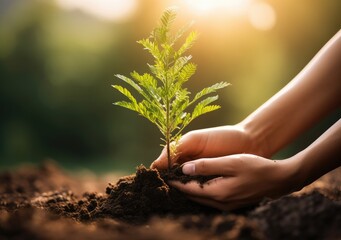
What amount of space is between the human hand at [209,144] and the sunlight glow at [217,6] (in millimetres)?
9403

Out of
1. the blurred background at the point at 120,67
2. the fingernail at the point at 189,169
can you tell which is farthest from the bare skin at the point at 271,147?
the blurred background at the point at 120,67

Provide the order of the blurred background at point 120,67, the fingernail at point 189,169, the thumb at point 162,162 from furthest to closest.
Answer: the blurred background at point 120,67, the thumb at point 162,162, the fingernail at point 189,169

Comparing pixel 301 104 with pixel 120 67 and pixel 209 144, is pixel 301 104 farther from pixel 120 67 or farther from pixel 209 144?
pixel 120 67

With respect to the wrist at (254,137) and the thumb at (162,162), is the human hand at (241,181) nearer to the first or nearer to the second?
the thumb at (162,162)

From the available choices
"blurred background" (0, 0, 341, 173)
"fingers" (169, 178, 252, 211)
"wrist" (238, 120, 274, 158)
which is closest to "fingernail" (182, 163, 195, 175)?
"fingers" (169, 178, 252, 211)

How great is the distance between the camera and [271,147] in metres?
4.19

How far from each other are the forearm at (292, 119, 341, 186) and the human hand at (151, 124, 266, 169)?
0.79m

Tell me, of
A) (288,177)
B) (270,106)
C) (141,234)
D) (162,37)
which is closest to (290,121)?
(270,106)

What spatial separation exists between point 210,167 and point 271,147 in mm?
1183

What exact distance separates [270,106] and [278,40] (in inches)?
394

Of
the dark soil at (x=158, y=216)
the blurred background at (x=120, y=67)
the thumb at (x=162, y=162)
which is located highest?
the blurred background at (x=120, y=67)

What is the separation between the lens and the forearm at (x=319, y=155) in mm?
3165

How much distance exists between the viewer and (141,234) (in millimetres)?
2053

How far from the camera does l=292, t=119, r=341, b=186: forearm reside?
10.4 feet
